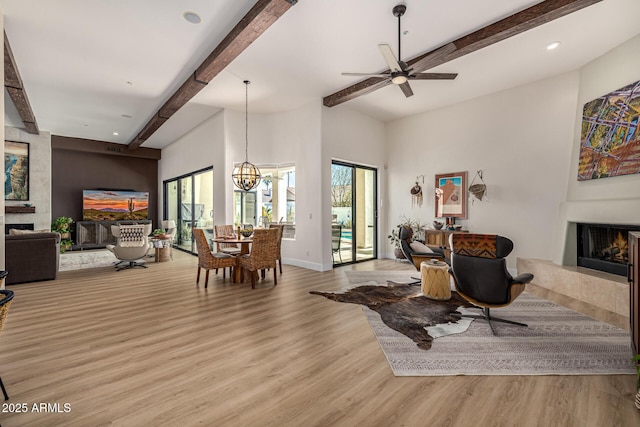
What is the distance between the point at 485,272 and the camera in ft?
9.78

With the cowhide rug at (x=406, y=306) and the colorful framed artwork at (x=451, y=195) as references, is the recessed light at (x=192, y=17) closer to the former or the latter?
the cowhide rug at (x=406, y=306)

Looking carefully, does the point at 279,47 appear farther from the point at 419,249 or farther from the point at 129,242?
the point at 129,242

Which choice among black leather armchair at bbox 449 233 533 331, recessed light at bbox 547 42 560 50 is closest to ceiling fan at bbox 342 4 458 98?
recessed light at bbox 547 42 560 50

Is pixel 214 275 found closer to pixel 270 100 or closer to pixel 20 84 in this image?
pixel 270 100

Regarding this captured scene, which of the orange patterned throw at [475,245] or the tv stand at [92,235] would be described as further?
the tv stand at [92,235]

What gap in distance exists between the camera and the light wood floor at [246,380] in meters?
1.79

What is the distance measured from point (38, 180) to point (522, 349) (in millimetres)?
11345

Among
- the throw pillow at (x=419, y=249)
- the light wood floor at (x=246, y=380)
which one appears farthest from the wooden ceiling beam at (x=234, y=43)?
the throw pillow at (x=419, y=249)

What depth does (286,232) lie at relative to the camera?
268 inches

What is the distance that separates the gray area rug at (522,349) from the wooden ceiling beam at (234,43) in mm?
3460

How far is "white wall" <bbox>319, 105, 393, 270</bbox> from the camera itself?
238 inches

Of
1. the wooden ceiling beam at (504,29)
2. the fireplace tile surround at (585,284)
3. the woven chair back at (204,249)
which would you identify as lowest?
the fireplace tile surround at (585,284)

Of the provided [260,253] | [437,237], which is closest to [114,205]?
[260,253]

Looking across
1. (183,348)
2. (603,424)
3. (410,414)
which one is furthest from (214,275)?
(603,424)
